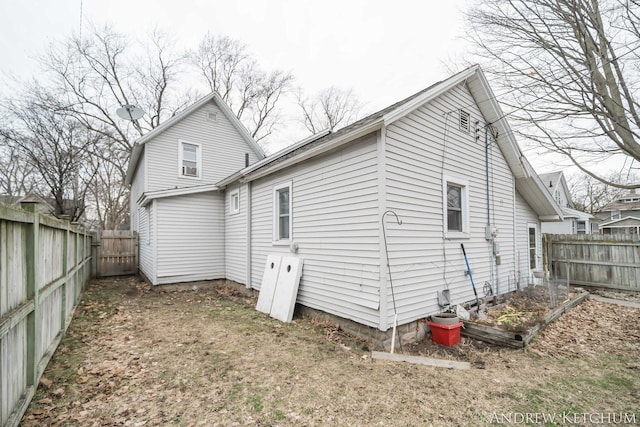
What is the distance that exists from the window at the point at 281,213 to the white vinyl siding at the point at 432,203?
3115mm

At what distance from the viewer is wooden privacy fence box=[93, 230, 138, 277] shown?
12.3 m

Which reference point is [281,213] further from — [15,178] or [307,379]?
[15,178]

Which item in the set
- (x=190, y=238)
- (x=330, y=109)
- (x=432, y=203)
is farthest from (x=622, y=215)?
(x=190, y=238)

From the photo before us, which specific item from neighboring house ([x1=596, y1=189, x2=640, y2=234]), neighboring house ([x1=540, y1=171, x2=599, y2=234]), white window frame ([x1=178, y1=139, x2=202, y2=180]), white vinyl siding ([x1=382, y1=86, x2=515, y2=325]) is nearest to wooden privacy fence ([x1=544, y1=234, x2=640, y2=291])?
white vinyl siding ([x1=382, y1=86, x2=515, y2=325])

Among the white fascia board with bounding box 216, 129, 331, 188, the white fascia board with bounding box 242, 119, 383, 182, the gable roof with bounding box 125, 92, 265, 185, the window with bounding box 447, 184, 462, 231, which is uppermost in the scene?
the gable roof with bounding box 125, 92, 265, 185

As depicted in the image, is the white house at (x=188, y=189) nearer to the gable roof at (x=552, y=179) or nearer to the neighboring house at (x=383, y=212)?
the neighboring house at (x=383, y=212)

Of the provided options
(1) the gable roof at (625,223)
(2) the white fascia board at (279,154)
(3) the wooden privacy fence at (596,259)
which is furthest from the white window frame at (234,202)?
(1) the gable roof at (625,223)

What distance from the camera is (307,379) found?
381cm

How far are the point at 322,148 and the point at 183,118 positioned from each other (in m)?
8.83

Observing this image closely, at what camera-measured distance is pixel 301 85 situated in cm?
2519

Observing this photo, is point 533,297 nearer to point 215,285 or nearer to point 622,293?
point 622,293

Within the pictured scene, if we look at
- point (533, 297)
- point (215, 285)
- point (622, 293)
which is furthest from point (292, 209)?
point (622, 293)

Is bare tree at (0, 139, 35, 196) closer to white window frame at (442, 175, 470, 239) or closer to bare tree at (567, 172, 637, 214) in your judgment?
white window frame at (442, 175, 470, 239)

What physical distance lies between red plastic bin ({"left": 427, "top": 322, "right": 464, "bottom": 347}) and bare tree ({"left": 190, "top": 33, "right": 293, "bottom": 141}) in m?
20.0
